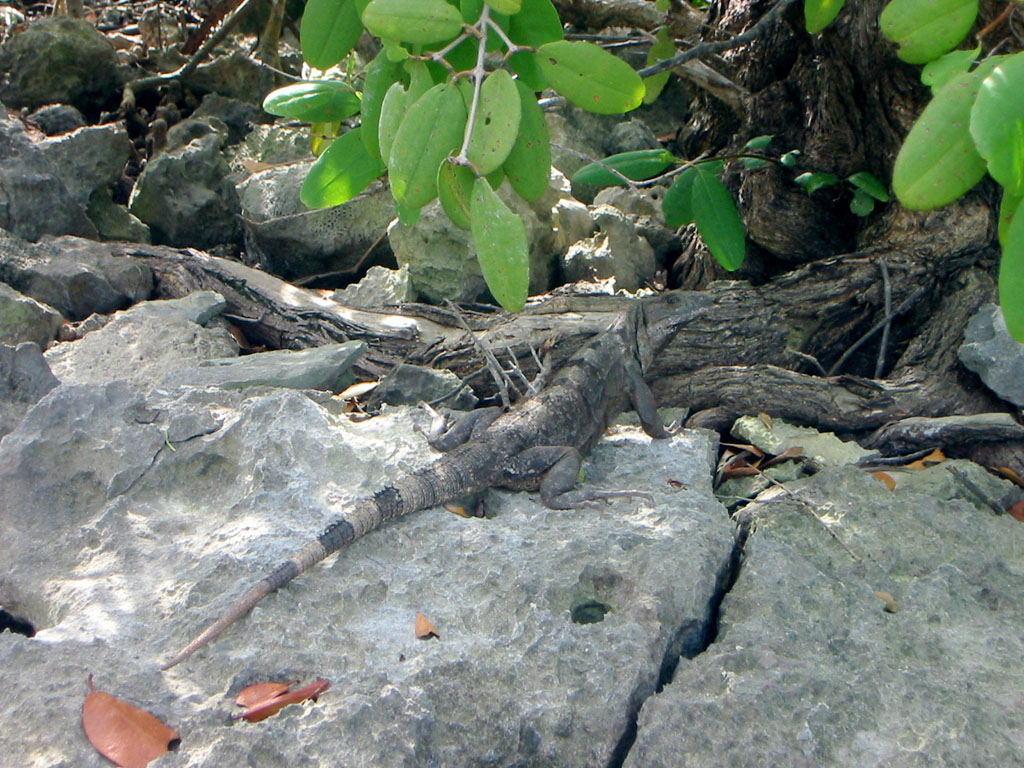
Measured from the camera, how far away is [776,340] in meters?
4.51

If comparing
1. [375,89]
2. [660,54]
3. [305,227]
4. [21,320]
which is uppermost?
[375,89]

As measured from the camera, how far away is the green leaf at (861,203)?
175 inches

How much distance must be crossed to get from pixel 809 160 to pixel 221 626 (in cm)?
381

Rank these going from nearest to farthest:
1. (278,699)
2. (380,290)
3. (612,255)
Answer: (278,699) < (380,290) < (612,255)

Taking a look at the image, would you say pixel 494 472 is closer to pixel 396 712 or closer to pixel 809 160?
pixel 396 712

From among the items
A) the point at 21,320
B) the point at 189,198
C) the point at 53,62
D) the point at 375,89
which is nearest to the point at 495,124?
the point at 375,89

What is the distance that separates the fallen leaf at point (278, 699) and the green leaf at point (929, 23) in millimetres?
2092

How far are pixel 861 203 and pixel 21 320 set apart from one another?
14.0 ft

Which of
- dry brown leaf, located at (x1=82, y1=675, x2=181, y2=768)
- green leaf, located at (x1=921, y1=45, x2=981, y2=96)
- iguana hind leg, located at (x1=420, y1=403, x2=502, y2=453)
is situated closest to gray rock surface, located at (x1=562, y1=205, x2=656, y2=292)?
iguana hind leg, located at (x1=420, y1=403, x2=502, y2=453)

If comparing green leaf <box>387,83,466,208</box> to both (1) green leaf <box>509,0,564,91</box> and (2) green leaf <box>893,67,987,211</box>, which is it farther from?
(2) green leaf <box>893,67,987,211</box>

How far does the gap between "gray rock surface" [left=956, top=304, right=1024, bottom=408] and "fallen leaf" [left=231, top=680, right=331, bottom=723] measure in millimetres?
3391

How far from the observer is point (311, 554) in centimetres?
238

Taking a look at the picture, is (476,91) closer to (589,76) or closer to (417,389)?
(589,76)

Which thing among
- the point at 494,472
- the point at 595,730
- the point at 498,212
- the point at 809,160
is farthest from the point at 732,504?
the point at 809,160
